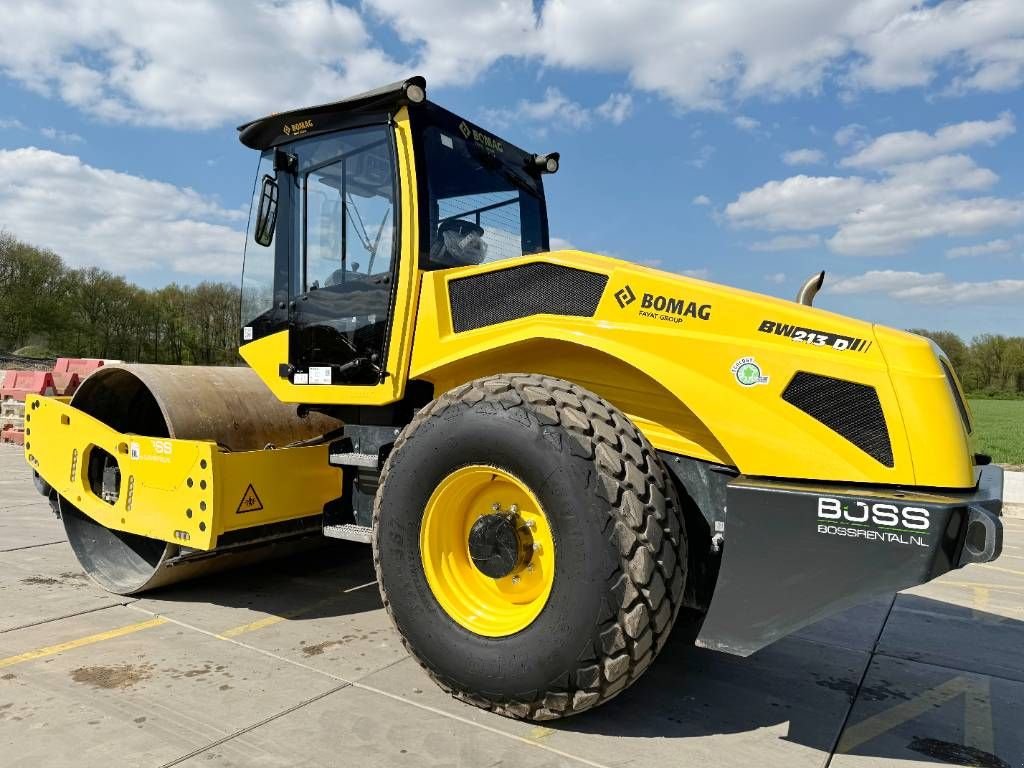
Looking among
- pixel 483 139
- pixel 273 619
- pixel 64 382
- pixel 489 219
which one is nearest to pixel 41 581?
pixel 273 619

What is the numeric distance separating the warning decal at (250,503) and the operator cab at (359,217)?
66 centimetres

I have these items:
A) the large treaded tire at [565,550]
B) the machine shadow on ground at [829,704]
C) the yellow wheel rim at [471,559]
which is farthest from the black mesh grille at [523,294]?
the machine shadow on ground at [829,704]

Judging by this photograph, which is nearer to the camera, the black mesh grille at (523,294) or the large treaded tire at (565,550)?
the large treaded tire at (565,550)

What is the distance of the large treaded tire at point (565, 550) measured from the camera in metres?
2.70

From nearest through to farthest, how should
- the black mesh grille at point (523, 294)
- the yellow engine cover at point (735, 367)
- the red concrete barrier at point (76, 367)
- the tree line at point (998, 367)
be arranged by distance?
the yellow engine cover at point (735, 367) < the black mesh grille at point (523, 294) < the red concrete barrier at point (76, 367) < the tree line at point (998, 367)

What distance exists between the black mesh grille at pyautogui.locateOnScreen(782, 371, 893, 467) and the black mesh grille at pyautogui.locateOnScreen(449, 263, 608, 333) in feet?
2.91

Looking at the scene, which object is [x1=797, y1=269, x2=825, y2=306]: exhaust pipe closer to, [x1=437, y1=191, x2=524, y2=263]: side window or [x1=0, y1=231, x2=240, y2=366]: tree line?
[x1=437, y1=191, x2=524, y2=263]: side window

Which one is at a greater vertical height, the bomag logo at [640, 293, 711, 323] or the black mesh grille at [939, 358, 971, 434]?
the bomag logo at [640, 293, 711, 323]

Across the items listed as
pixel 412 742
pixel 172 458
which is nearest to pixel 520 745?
pixel 412 742

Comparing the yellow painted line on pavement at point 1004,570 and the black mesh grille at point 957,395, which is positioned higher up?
the black mesh grille at point 957,395

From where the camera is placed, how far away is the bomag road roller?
2.67m

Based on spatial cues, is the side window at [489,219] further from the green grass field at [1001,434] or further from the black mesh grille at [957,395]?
the green grass field at [1001,434]

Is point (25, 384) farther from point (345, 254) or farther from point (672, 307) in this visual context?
point (672, 307)

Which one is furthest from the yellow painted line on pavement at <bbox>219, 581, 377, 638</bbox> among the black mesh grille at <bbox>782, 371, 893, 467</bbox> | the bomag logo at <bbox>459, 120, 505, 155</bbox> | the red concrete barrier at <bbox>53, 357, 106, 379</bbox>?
the red concrete barrier at <bbox>53, 357, 106, 379</bbox>
